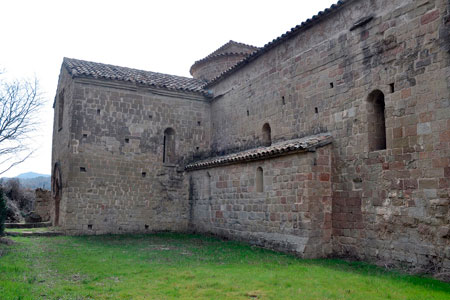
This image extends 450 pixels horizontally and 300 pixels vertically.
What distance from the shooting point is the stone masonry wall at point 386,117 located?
307 inches

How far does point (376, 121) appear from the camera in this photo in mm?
9398

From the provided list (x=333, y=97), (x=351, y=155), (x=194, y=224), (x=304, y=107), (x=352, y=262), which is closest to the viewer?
(x=352, y=262)

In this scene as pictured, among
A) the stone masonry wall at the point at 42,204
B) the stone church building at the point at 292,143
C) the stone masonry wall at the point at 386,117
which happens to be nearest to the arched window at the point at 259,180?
the stone church building at the point at 292,143

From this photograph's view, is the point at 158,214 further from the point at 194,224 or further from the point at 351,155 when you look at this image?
the point at 351,155

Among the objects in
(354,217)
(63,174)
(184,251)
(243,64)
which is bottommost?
(184,251)

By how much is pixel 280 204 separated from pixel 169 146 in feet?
23.7

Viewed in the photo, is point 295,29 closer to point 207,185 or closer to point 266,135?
point 266,135

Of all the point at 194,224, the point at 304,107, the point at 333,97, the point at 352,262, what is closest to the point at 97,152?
the point at 194,224

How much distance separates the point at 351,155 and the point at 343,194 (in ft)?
3.24

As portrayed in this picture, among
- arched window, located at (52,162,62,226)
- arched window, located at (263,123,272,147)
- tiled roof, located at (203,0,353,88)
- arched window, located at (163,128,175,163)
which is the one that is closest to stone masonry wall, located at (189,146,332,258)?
arched window, located at (263,123,272,147)

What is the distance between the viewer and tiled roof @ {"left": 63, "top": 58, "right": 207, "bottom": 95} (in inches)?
597

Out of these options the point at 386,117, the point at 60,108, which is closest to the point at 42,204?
the point at 60,108

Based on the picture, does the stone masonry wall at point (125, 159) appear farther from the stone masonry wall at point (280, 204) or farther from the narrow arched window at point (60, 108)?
the stone masonry wall at point (280, 204)

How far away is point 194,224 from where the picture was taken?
15.6m
